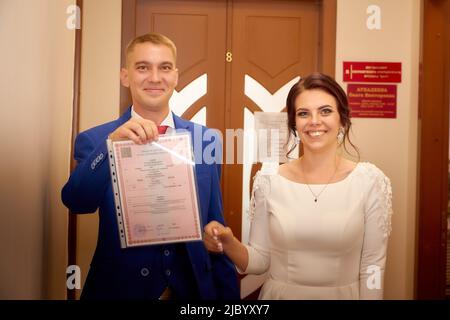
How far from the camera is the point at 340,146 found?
105cm

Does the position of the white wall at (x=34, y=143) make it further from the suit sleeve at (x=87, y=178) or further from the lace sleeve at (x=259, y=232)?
the lace sleeve at (x=259, y=232)

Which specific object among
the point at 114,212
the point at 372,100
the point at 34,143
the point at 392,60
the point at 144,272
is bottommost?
the point at 144,272

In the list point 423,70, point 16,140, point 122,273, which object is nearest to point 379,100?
point 423,70

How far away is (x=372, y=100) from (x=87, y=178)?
734 mm

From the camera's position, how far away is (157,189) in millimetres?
921

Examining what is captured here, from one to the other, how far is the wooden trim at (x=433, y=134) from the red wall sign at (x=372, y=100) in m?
0.08

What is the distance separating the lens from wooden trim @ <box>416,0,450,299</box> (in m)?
1.08

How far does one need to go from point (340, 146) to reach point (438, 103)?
29 cm

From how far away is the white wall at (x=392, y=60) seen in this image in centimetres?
108

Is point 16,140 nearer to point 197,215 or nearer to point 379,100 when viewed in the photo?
point 197,215

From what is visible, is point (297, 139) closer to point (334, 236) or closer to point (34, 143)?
point (334, 236)

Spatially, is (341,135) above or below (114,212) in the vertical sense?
above

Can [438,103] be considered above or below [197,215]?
above

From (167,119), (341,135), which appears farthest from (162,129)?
(341,135)
